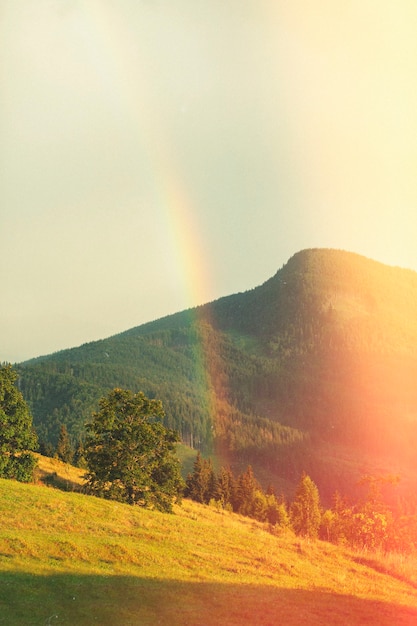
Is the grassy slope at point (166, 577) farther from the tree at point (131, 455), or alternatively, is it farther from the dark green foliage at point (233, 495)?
the dark green foliage at point (233, 495)

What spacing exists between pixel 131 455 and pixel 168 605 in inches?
1586

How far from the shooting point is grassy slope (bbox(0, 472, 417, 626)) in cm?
1739

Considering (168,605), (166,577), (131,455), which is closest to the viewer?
(168,605)

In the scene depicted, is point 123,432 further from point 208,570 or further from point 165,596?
point 165,596

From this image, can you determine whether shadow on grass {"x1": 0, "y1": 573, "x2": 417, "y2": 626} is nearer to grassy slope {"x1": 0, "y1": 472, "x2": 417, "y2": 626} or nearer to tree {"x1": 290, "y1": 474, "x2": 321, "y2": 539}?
grassy slope {"x1": 0, "y1": 472, "x2": 417, "y2": 626}

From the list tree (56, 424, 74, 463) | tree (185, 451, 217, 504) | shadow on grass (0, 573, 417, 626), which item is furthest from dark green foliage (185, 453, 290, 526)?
shadow on grass (0, 573, 417, 626)

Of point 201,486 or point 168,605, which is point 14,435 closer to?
point 168,605

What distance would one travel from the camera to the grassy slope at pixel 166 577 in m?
17.4

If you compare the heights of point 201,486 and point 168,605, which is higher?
point 168,605

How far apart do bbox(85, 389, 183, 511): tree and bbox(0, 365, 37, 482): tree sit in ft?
19.7

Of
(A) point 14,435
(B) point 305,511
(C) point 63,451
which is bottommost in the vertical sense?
(B) point 305,511

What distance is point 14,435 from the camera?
56281 millimetres

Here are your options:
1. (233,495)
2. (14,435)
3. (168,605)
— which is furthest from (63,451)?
(168,605)

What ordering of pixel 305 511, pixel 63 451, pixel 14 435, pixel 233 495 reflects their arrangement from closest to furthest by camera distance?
pixel 14 435
pixel 63 451
pixel 233 495
pixel 305 511
